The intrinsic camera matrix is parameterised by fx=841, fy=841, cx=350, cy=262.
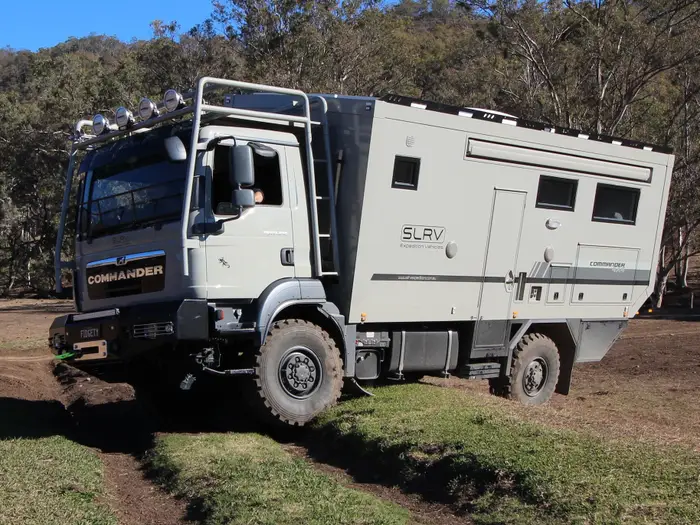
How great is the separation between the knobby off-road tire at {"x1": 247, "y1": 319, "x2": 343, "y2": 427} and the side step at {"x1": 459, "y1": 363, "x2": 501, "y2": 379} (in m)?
2.32

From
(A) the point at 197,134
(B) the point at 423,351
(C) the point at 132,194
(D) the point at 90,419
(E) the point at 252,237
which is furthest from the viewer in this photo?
(D) the point at 90,419

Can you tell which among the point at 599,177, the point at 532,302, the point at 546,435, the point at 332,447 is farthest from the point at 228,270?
the point at 599,177

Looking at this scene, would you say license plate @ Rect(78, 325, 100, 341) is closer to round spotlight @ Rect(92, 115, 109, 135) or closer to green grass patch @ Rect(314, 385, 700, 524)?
round spotlight @ Rect(92, 115, 109, 135)

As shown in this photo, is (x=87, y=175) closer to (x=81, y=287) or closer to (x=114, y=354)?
(x=81, y=287)

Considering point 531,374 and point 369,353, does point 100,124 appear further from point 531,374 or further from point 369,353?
point 531,374

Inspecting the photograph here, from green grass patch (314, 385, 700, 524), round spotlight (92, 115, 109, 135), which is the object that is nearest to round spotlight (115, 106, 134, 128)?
round spotlight (92, 115, 109, 135)

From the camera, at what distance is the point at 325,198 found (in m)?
9.09

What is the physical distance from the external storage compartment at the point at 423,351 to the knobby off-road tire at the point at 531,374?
125 cm

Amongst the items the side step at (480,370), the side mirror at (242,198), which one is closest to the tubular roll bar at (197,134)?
the side mirror at (242,198)

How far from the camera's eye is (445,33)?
73750mm

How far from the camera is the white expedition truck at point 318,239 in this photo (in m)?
8.17

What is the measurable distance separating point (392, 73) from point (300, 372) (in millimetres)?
29644

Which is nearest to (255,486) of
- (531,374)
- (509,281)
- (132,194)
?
(132,194)

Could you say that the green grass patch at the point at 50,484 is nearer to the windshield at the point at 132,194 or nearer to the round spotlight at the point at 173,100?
the windshield at the point at 132,194
